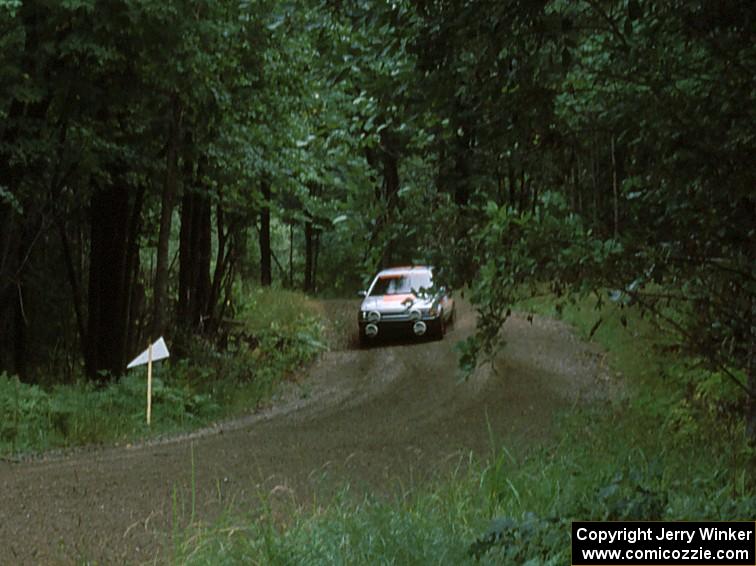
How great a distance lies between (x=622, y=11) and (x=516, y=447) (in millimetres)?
5240

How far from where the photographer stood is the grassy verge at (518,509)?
5.04m

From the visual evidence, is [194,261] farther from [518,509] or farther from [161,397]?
[518,509]

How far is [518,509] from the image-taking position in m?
6.35

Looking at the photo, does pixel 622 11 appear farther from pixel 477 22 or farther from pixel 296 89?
pixel 296 89

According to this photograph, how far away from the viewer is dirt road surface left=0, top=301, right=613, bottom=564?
7895mm

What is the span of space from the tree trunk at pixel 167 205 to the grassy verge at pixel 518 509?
9227 mm

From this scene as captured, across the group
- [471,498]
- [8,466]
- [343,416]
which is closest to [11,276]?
[8,466]

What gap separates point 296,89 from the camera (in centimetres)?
1695

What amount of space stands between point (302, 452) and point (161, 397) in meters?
4.53
